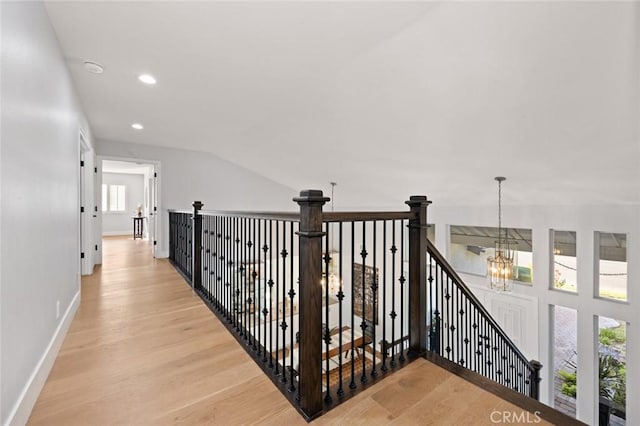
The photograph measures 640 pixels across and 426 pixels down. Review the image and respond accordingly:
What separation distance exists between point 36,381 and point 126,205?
9838mm

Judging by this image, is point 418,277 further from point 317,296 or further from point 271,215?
point 271,215

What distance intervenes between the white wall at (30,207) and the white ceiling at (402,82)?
1.74 feet

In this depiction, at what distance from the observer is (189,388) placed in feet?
5.66

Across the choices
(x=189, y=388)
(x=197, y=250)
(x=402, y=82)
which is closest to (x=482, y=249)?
(x=402, y=82)

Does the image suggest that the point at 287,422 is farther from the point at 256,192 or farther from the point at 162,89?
the point at 256,192

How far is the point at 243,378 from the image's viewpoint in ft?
Result: 6.00

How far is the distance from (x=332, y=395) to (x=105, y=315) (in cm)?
242

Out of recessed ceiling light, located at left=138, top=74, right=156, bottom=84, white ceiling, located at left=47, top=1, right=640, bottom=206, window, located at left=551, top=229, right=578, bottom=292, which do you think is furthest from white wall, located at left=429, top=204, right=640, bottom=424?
recessed ceiling light, located at left=138, top=74, right=156, bottom=84

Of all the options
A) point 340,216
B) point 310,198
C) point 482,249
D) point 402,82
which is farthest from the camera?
point 482,249

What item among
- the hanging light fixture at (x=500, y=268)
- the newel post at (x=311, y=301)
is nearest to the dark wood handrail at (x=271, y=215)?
the newel post at (x=311, y=301)

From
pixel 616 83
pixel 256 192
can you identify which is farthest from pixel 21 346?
pixel 256 192

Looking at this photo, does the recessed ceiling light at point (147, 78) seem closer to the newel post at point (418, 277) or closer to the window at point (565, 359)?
the newel post at point (418, 277)

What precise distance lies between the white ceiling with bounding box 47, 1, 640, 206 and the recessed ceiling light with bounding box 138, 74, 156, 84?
0.08 metres

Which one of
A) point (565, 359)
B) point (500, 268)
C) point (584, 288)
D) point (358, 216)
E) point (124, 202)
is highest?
point (124, 202)
